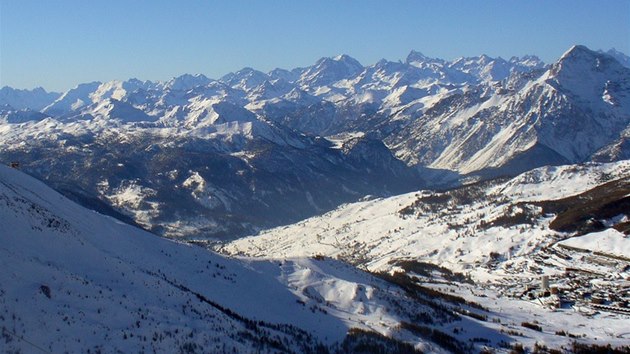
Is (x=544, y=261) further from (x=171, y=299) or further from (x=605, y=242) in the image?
(x=171, y=299)

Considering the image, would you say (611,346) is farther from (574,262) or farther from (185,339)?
(574,262)

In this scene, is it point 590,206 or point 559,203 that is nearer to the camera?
point 590,206

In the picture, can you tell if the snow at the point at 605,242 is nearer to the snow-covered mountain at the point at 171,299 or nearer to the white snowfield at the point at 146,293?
the snow-covered mountain at the point at 171,299

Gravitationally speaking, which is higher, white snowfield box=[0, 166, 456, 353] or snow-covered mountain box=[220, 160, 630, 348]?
snow-covered mountain box=[220, 160, 630, 348]

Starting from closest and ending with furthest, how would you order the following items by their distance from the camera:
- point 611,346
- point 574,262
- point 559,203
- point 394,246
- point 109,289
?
point 109,289 < point 611,346 < point 574,262 < point 559,203 < point 394,246

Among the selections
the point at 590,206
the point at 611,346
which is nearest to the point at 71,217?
the point at 611,346

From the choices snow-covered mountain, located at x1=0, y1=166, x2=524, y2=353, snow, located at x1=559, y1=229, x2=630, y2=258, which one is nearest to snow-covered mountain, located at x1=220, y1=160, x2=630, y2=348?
snow, located at x1=559, y1=229, x2=630, y2=258

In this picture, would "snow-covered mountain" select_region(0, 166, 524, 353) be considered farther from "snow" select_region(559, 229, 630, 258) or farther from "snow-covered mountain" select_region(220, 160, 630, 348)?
"snow" select_region(559, 229, 630, 258)
